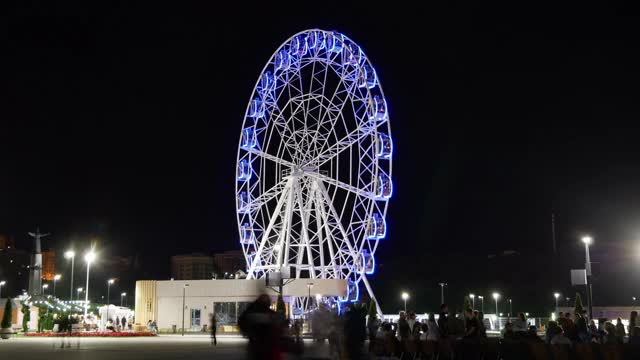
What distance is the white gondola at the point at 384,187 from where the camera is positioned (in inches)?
1863

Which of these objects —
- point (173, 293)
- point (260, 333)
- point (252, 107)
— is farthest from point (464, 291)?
point (260, 333)

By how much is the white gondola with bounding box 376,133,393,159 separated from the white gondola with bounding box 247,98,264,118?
10654mm

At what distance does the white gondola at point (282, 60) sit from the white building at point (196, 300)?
59.2ft

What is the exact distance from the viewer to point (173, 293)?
64312 mm

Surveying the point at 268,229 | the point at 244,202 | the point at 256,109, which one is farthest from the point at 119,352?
the point at 256,109

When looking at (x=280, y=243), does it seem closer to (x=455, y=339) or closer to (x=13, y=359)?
(x=13, y=359)

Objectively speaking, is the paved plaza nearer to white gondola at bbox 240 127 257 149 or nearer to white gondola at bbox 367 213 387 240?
white gondola at bbox 367 213 387 240

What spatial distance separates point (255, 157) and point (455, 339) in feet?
125

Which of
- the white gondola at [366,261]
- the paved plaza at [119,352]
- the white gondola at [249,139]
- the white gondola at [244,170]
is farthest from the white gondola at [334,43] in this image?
the paved plaza at [119,352]

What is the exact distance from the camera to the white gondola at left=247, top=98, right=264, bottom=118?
5437 centimetres

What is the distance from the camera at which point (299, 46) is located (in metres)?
52.1

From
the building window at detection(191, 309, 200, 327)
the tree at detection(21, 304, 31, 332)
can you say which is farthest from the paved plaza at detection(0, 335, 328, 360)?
the building window at detection(191, 309, 200, 327)

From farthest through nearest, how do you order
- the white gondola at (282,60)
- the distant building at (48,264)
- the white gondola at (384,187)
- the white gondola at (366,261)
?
1. the distant building at (48,264)
2. the white gondola at (282,60)
3. the white gondola at (366,261)
4. the white gondola at (384,187)

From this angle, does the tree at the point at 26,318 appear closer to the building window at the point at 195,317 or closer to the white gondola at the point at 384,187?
the building window at the point at 195,317
